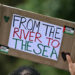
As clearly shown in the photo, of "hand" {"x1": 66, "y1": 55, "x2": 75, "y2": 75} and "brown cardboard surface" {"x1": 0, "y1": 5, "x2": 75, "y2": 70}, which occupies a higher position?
"brown cardboard surface" {"x1": 0, "y1": 5, "x2": 75, "y2": 70}

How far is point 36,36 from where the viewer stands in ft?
9.57

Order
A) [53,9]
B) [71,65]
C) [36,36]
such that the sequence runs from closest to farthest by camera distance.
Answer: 1. [71,65]
2. [36,36]
3. [53,9]

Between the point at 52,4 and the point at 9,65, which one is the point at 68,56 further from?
the point at 9,65

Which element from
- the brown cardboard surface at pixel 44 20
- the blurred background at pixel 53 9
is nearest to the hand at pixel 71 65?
the brown cardboard surface at pixel 44 20

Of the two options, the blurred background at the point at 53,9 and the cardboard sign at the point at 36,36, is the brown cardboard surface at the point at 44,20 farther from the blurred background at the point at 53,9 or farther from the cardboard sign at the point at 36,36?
the blurred background at the point at 53,9

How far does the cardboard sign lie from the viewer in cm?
291

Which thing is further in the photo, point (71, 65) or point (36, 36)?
point (36, 36)

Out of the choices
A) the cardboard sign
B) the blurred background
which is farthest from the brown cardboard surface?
the blurred background

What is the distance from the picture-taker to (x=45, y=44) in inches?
115

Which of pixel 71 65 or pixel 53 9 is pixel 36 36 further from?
pixel 53 9

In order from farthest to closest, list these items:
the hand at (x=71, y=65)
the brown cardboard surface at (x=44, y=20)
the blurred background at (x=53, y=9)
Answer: the blurred background at (x=53, y=9) → the brown cardboard surface at (x=44, y=20) → the hand at (x=71, y=65)

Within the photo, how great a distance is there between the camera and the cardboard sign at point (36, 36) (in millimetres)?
2908

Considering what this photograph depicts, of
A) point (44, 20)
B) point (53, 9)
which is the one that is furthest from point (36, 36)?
point (53, 9)

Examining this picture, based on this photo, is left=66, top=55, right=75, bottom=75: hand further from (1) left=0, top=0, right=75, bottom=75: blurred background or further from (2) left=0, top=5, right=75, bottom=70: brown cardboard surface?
(1) left=0, top=0, right=75, bottom=75: blurred background
